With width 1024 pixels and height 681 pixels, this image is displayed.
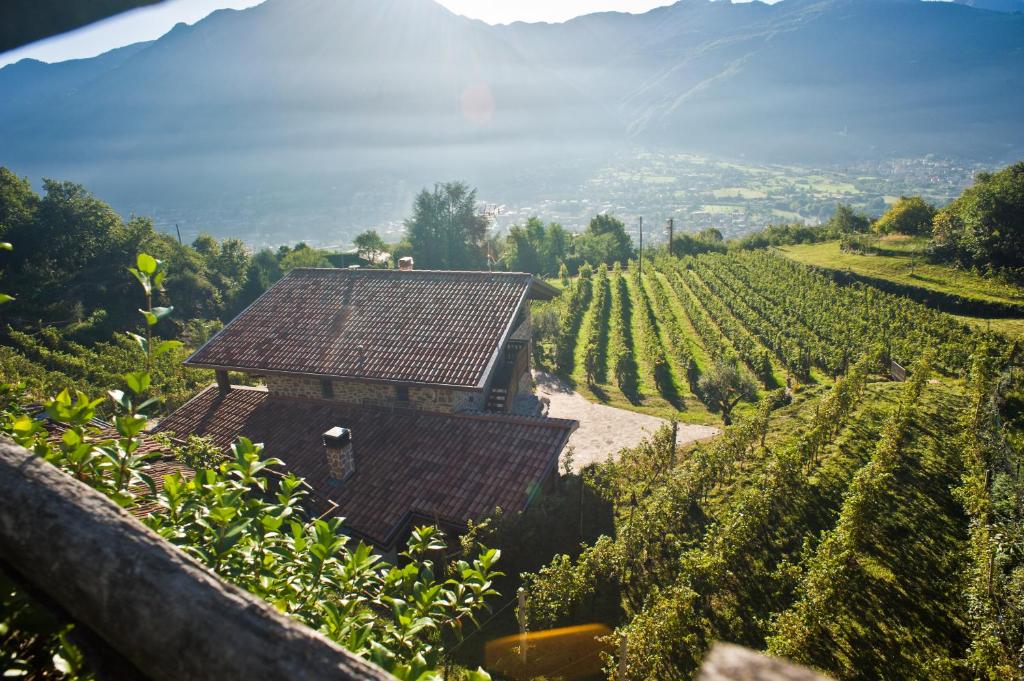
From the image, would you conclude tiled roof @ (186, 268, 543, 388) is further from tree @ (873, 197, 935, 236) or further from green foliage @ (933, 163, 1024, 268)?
tree @ (873, 197, 935, 236)

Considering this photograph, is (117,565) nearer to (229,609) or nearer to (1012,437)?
Answer: (229,609)

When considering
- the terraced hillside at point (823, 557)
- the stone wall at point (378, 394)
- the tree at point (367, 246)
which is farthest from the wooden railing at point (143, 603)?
the tree at point (367, 246)

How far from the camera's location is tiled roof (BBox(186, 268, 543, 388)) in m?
14.3

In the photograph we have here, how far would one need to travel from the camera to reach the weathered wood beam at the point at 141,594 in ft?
3.75

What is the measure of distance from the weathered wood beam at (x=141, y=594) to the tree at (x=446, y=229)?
161 ft

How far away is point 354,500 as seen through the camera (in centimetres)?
1145

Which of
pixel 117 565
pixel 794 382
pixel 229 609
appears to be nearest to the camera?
pixel 229 609

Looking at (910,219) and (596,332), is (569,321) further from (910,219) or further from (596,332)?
(910,219)

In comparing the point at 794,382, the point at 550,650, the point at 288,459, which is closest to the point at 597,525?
the point at 550,650

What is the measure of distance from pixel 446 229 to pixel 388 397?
38.8m

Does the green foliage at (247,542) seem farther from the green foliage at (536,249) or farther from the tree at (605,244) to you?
the tree at (605,244)

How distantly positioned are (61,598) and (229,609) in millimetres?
658

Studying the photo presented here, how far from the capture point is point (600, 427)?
66.0 feet

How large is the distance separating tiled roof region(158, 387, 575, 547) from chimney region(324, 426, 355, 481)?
23 centimetres
